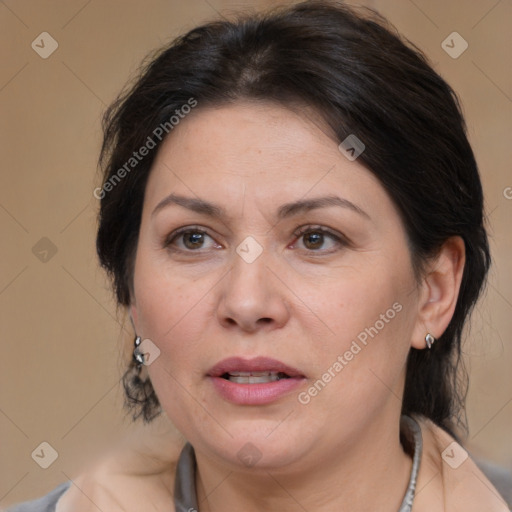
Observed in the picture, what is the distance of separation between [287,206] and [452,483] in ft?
1.95

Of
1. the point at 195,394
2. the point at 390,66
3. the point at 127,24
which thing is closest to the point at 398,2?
the point at 127,24

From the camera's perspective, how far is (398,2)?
2955 mm

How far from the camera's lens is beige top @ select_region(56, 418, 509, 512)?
5.80 feet

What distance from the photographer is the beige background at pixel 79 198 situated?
2848mm

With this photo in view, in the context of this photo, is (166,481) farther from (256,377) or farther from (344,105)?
(344,105)

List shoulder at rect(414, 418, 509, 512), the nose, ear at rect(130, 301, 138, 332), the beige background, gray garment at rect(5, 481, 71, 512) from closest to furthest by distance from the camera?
the nose, shoulder at rect(414, 418, 509, 512), ear at rect(130, 301, 138, 332), gray garment at rect(5, 481, 71, 512), the beige background

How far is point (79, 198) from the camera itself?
3176 millimetres

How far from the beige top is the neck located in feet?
0.20

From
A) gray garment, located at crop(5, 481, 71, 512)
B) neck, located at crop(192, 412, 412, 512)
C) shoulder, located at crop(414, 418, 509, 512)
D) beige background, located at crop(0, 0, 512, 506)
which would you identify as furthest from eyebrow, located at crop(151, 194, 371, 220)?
beige background, located at crop(0, 0, 512, 506)

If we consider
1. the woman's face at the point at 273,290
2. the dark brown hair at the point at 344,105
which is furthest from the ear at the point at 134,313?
the woman's face at the point at 273,290

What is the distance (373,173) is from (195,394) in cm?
46

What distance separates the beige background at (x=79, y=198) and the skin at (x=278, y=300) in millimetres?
1015

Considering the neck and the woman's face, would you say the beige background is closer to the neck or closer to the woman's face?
the neck

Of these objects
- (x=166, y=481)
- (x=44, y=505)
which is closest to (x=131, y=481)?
(x=166, y=481)
